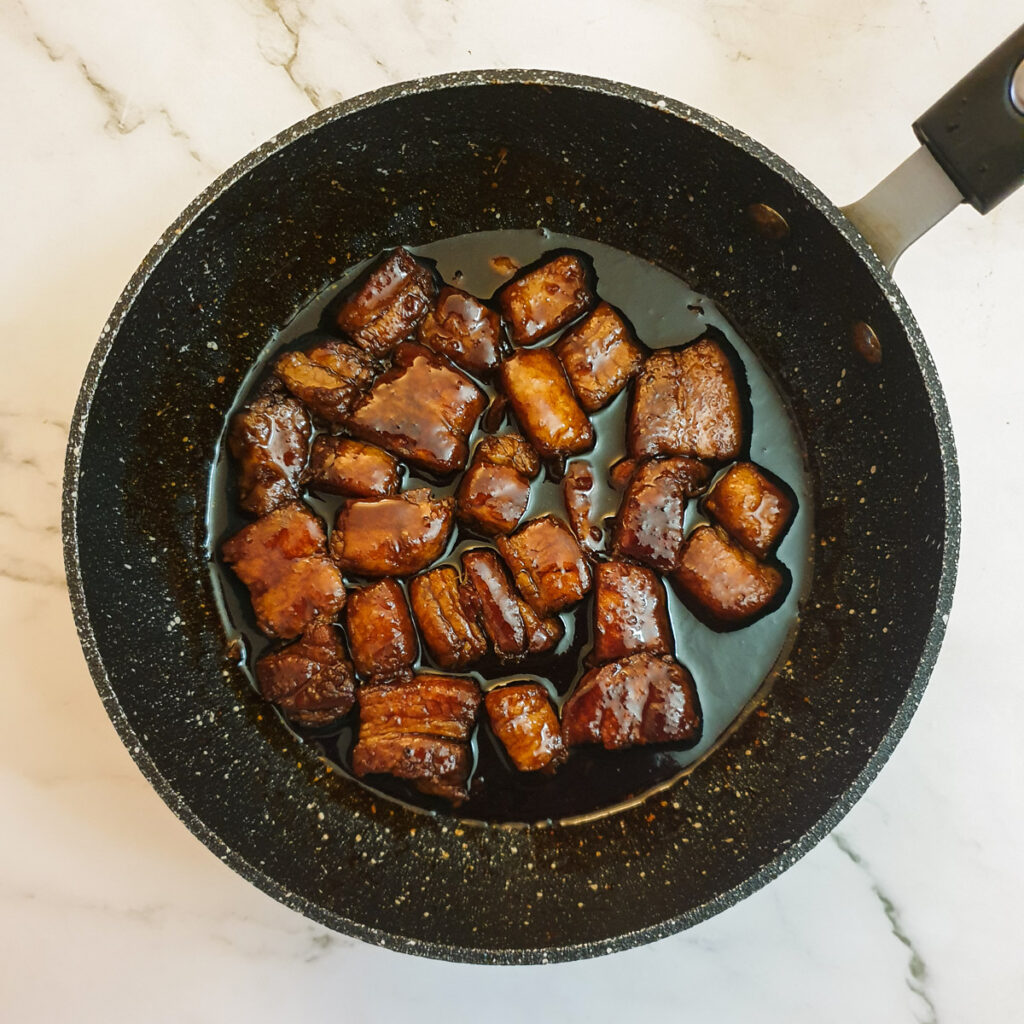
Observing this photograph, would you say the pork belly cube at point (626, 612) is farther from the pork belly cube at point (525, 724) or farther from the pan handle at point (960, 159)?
the pan handle at point (960, 159)

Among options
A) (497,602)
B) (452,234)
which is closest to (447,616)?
(497,602)

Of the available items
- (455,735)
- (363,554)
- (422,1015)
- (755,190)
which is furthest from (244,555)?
(755,190)

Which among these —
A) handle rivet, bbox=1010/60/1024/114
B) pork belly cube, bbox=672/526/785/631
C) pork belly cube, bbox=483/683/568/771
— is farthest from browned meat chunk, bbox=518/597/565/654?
handle rivet, bbox=1010/60/1024/114

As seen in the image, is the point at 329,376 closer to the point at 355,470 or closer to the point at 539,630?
the point at 355,470

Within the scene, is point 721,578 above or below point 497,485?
below

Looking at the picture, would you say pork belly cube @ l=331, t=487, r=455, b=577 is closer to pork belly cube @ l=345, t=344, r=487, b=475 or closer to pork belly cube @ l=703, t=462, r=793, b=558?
pork belly cube @ l=345, t=344, r=487, b=475

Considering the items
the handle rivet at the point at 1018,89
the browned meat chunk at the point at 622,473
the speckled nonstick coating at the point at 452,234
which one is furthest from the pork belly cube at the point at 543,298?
the handle rivet at the point at 1018,89
